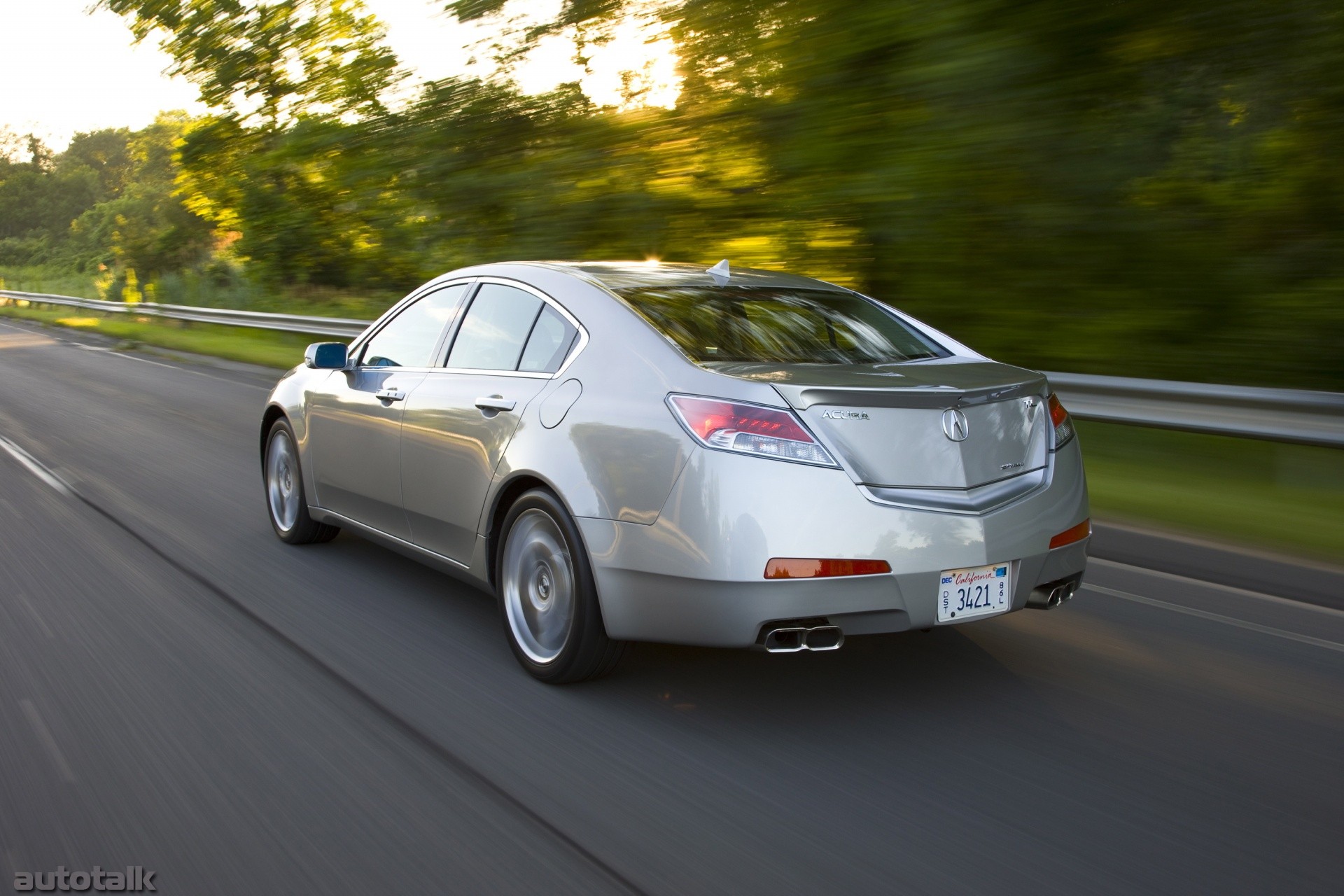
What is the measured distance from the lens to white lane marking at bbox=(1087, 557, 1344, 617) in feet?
17.4

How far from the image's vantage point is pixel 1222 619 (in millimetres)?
5125

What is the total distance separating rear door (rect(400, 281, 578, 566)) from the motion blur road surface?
0.51 m

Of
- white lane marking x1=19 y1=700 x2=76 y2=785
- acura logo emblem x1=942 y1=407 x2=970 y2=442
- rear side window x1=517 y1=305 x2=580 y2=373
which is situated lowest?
white lane marking x1=19 y1=700 x2=76 y2=785

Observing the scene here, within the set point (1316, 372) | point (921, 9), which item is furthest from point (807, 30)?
point (1316, 372)

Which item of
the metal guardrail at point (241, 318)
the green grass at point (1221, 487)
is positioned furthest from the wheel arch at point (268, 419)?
the metal guardrail at point (241, 318)

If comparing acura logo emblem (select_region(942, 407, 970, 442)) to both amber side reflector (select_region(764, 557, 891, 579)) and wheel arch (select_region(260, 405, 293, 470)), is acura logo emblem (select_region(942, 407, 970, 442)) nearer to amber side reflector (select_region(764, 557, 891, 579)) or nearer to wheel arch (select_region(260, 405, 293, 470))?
amber side reflector (select_region(764, 557, 891, 579))

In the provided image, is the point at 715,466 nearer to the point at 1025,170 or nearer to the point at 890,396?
the point at 890,396

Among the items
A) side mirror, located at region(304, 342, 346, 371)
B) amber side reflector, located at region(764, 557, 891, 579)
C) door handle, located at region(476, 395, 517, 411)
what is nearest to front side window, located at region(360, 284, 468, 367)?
side mirror, located at region(304, 342, 346, 371)

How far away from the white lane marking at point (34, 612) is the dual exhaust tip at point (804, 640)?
9.97 feet

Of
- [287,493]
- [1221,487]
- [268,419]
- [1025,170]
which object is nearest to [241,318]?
[1025,170]

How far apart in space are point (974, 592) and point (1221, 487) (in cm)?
449

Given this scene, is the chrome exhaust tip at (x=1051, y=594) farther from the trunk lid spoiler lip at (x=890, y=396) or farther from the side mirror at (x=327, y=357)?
Answer: the side mirror at (x=327, y=357)

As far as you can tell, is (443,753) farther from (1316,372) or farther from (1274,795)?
(1316,372)

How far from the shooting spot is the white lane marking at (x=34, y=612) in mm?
5020
